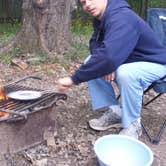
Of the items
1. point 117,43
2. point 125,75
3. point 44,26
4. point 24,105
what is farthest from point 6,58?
point 117,43

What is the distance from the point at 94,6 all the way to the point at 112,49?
1.36 ft

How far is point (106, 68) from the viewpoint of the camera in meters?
3.29

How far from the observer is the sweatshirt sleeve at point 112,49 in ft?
10.6

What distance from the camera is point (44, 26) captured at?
5.59 m

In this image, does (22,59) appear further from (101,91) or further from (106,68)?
(106,68)

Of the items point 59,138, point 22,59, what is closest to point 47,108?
point 59,138

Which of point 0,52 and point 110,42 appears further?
point 0,52

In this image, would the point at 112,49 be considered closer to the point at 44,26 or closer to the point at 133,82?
the point at 133,82

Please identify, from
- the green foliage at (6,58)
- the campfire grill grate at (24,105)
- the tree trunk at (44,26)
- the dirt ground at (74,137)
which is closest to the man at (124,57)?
the campfire grill grate at (24,105)

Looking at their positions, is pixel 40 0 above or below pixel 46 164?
above

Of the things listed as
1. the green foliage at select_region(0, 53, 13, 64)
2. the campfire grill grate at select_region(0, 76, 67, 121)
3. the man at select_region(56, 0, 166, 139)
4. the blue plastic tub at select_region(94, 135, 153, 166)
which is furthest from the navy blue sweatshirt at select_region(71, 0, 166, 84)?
the green foliage at select_region(0, 53, 13, 64)

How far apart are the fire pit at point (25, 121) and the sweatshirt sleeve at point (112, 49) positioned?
37 cm

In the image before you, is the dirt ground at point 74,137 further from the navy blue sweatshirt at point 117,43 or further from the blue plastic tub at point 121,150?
the navy blue sweatshirt at point 117,43

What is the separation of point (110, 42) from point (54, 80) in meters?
2.02
